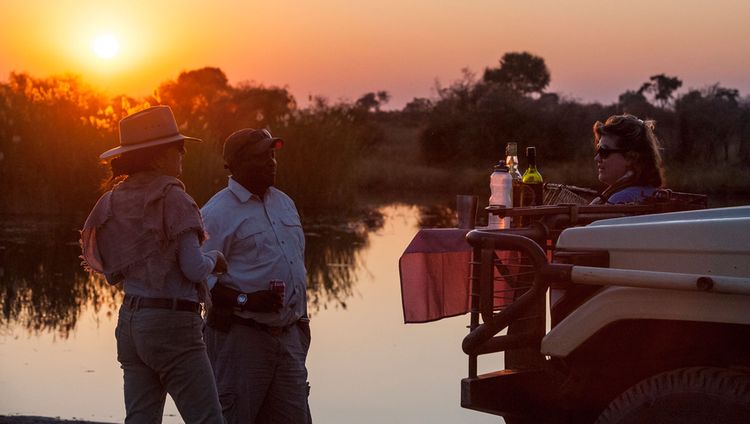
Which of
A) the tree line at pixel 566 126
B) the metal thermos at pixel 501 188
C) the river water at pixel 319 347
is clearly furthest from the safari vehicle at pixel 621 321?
the tree line at pixel 566 126

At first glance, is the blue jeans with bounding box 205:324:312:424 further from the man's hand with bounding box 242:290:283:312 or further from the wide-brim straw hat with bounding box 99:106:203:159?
the wide-brim straw hat with bounding box 99:106:203:159

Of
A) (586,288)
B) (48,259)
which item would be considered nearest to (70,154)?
(48,259)

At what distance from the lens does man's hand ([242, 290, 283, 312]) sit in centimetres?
568

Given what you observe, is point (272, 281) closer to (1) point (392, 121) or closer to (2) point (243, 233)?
(2) point (243, 233)

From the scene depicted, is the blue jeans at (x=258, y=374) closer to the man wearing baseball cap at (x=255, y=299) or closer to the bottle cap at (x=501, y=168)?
the man wearing baseball cap at (x=255, y=299)

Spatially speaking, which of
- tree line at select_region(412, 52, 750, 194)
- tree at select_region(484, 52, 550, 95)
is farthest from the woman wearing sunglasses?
tree at select_region(484, 52, 550, 95)

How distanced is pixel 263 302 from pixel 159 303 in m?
0.59

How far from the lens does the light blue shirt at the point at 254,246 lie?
579cm

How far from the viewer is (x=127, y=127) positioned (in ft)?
17.8

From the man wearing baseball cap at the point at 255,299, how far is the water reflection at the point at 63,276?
263 inches

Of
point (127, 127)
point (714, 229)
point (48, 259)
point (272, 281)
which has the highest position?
point (127, 127)

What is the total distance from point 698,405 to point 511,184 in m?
2.02

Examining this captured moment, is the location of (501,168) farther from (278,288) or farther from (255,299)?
(255,299)

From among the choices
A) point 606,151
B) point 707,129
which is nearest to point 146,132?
point 606,151
